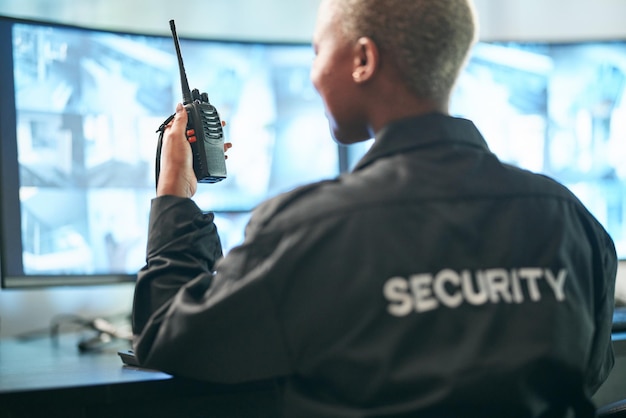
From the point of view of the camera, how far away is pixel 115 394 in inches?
37.3

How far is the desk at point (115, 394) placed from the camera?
36.4 inches

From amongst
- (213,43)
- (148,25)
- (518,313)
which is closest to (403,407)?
(518,313)

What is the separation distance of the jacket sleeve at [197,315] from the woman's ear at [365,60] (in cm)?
24

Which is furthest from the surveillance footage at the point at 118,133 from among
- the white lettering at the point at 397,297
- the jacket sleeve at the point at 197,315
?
the white lettering at the point at 397,297

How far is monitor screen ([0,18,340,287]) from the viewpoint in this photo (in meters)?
1.49

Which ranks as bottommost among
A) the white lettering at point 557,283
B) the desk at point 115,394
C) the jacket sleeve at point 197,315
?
the desk at point 115,394

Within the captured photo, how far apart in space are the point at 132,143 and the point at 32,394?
2.47ft

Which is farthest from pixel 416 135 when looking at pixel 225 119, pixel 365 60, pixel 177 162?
pixel 225 119

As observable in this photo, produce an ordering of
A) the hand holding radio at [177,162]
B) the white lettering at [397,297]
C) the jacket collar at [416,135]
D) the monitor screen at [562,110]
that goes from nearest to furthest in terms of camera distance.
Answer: the white lettering at [397,297], the jacket collar at [416,135], the hand holding radio at [177,162], the monitor screen at [562,110]

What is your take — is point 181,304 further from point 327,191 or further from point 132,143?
point 132,143

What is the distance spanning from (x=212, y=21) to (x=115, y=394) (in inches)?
45.8

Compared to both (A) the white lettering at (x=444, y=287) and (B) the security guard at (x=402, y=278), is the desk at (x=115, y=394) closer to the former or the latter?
(B) the security guard at (x=402, y=278)

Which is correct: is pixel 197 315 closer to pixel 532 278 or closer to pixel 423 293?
pixel 423 293

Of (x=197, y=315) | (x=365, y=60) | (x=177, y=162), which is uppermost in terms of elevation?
(x=365, y=60)
